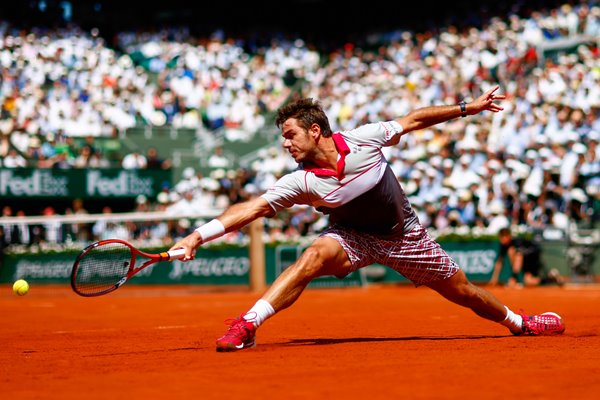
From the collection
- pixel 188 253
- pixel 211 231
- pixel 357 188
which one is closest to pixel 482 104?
pixel 357 188

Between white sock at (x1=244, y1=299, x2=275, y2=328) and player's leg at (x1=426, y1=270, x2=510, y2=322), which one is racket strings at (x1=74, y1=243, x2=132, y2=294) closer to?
white sock at (x1=244, y1=299, x2=275, y2=328)

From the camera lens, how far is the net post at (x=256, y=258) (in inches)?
759

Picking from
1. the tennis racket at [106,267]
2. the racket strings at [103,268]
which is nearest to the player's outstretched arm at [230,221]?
the tennis racket at [106,267]

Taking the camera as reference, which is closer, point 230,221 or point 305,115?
point 230,221

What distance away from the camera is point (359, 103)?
2897 centimetres

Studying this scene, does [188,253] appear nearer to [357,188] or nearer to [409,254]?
[357,188]

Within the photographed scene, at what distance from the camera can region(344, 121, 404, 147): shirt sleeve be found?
25.2ft

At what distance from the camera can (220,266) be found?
2169cm

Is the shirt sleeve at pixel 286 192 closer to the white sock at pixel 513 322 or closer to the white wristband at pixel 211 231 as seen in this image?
the white wristband at pixel 211 231

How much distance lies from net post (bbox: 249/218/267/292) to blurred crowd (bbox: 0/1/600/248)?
2.48m

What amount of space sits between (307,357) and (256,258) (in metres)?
12.5

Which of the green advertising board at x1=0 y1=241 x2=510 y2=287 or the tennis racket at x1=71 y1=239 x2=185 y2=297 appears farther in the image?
the green advertising board at x1=0 y1=241 x2=510 y2=287

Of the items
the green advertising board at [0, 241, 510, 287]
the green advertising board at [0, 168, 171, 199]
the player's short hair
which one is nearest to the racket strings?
the player's short hair

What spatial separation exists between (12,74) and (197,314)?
18061 mm
